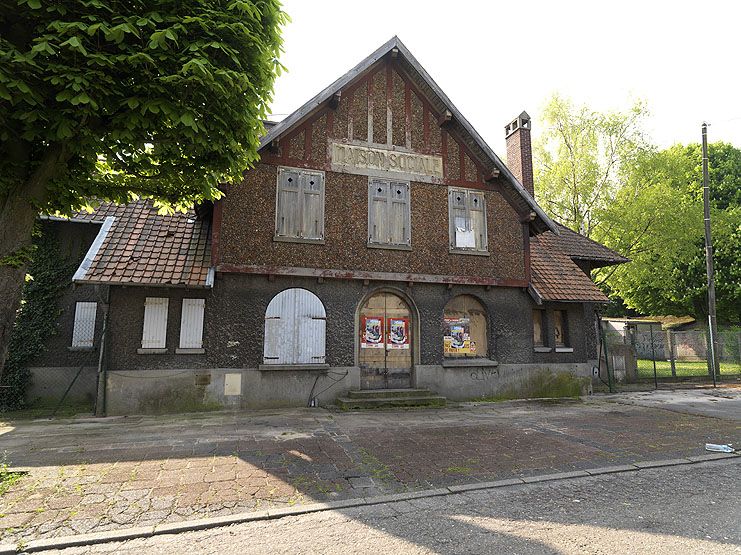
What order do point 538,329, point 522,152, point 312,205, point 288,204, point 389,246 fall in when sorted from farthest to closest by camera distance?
point 522,152
point 538,329
point 389,246
point 312,205
point 288,204

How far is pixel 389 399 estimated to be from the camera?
11328 mm

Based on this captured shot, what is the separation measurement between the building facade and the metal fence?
3940 mm

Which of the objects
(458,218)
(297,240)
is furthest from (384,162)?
(297,240)

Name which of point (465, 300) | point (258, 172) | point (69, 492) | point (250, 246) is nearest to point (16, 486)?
point (69, 492)

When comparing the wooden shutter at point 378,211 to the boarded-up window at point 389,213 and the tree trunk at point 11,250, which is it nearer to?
the boarded-up window at point 389,213

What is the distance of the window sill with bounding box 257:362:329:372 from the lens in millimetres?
10875

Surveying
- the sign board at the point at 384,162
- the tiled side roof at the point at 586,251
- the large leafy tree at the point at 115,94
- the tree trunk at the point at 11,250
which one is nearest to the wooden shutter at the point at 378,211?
the sign board at the point at 384,162

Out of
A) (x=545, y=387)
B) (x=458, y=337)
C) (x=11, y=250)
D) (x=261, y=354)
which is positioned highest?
(x=11, y=250)

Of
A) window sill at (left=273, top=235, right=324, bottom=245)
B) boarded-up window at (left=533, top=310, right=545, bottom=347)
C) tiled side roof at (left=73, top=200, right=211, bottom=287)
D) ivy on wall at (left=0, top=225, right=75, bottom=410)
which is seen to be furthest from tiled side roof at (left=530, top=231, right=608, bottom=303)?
ivy on wall at (left=0, top=225, right=75, bottom=410)

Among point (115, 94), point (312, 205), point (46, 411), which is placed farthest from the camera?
point (312, 205)

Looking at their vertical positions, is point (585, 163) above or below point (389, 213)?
above

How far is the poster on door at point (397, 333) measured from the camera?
12.2 meters

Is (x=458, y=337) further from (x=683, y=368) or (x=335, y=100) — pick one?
(x=683, y=368)

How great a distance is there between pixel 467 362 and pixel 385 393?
2.71 m
